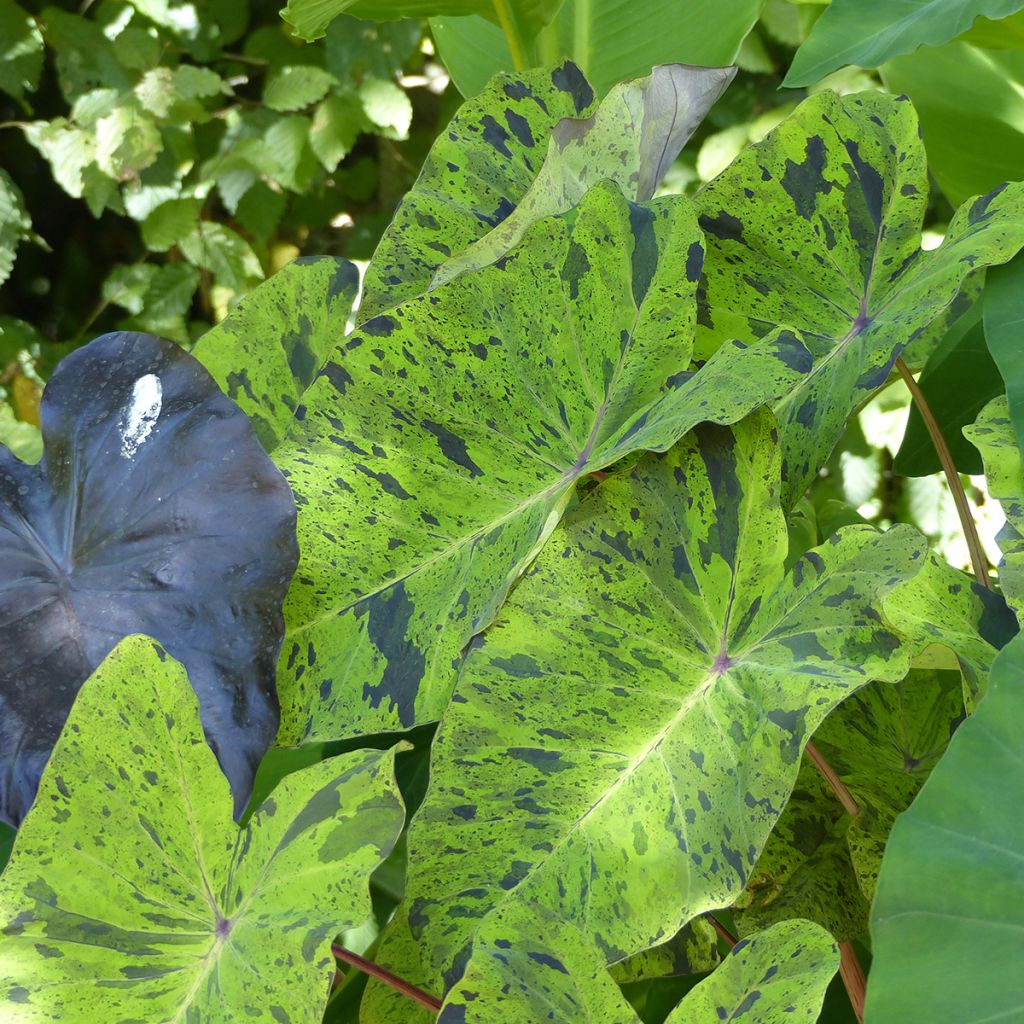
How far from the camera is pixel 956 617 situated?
383 millimetres

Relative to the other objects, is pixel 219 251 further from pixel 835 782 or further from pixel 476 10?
pixel 835 782

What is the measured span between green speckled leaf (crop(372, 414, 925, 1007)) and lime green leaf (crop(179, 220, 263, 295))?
5.17 feet

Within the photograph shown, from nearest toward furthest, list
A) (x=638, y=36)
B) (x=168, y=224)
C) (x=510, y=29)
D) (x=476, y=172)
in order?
(x=476, y=172), (x=510, y=29), (x=638, y=36), (x=168, y=224)

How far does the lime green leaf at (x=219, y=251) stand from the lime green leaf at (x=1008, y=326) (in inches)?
62.3

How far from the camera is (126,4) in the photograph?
174cm

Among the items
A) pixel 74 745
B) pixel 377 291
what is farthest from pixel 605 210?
pixel 74 745

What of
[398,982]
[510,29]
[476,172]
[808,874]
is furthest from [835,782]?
[510,29]

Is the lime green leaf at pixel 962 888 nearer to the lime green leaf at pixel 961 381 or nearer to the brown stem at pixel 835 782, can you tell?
the brown stem at pixel 835 782

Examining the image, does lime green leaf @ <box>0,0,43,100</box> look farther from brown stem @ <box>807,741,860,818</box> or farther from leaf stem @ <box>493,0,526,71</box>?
brown stem @ <box>807,741,860,818</box>

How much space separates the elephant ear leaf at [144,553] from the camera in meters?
0.37

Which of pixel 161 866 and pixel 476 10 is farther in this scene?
pixel 476 10

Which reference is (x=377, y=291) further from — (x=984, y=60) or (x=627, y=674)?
(x=984, y=60)

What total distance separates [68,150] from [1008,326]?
1617 mm

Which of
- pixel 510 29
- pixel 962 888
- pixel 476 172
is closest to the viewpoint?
pixel 962 888
